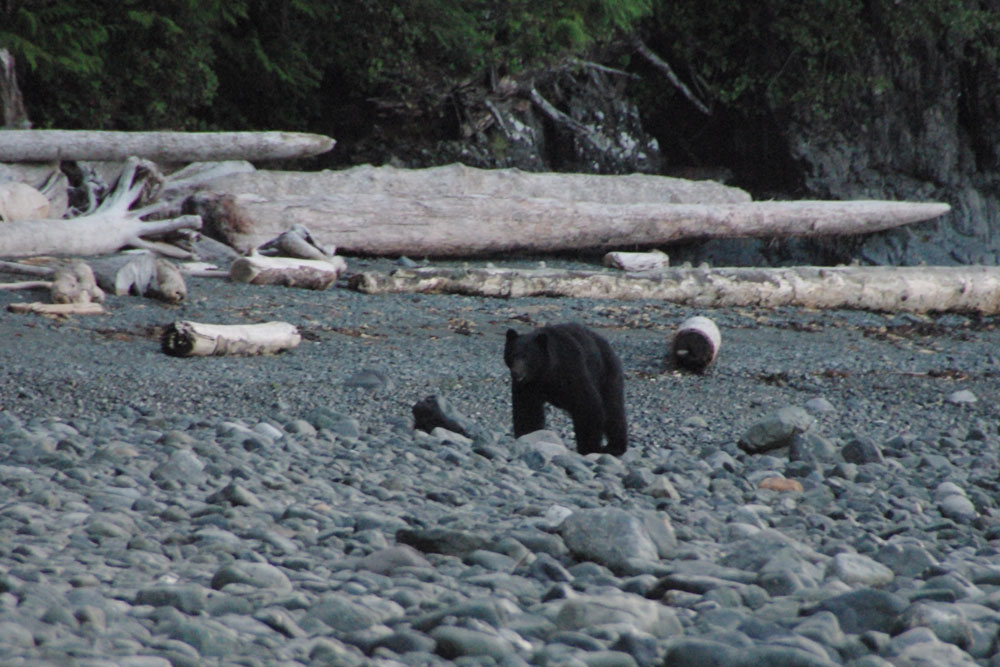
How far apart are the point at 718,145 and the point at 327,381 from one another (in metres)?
15.1

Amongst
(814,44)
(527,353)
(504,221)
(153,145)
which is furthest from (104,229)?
(814,44)

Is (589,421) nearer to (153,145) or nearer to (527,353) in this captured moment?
(527,353)

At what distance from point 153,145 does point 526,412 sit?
912cm

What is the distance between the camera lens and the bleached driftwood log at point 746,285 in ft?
35.6

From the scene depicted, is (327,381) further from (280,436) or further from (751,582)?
(751,582)

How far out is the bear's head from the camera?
5.06 meters

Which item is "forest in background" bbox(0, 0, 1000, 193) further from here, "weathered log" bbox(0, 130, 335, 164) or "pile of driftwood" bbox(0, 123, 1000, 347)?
"pile of driftwood" bbox(0, 123, 1000, 347)

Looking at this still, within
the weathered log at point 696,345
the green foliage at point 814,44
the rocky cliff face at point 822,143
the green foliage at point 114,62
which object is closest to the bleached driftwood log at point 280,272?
the weathered log at point 696,345

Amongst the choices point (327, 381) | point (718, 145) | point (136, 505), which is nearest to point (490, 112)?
point (718, 145)

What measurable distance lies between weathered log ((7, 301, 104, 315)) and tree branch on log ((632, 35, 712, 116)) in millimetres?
13483

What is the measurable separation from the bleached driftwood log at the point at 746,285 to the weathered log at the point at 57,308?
2.77 metres

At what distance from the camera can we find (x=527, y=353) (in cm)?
508

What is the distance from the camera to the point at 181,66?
1587 centimetres

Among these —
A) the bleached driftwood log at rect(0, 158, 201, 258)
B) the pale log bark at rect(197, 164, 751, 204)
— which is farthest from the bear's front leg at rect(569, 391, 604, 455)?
the pale log bark at rect(197, 164, 751, 204)
